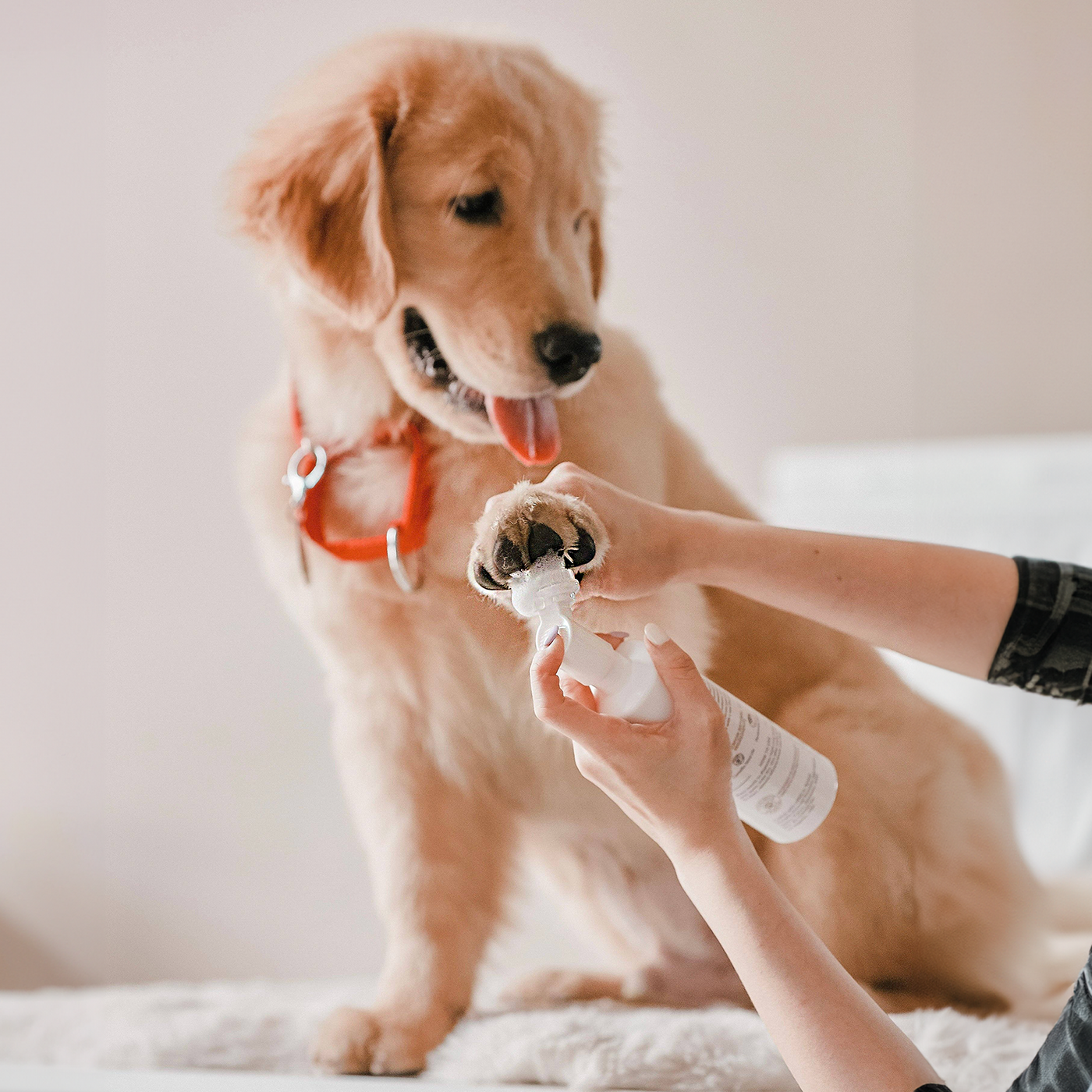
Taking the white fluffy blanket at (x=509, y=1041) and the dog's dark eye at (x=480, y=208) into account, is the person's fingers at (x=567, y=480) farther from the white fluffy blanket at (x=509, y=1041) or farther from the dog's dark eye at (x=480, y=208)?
the white fluffy blanket at (x=509, y=1041)

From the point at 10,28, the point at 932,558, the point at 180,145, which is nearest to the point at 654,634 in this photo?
the point at 932,558

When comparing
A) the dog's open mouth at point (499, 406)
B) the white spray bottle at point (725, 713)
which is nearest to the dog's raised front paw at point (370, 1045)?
the white spray bottle at point (725, 713)

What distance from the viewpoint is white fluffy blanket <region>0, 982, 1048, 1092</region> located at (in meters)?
0.73

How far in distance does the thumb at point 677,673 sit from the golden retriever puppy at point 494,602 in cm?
6

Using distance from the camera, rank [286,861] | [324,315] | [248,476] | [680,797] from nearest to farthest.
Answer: [680,797] → [324,315] → [248,476] → [286,861]

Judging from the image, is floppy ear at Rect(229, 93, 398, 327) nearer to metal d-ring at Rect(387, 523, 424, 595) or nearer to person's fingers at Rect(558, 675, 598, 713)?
metal d-ring at Rect(387, 523, 424, 595)

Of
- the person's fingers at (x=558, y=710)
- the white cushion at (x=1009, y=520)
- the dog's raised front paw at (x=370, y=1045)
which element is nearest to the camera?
the person's fingers at (x=558, y=710)

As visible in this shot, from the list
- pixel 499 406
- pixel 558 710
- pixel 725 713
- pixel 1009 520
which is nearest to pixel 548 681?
pixel 558 710

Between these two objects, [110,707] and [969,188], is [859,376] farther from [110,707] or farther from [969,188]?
[110,707]

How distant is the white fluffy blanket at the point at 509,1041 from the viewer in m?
0.73

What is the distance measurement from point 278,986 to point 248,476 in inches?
19.1

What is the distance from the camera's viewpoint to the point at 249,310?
806mm

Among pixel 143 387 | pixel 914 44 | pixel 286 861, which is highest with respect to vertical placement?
pixel 914 44

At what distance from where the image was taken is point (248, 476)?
2.68 feet
